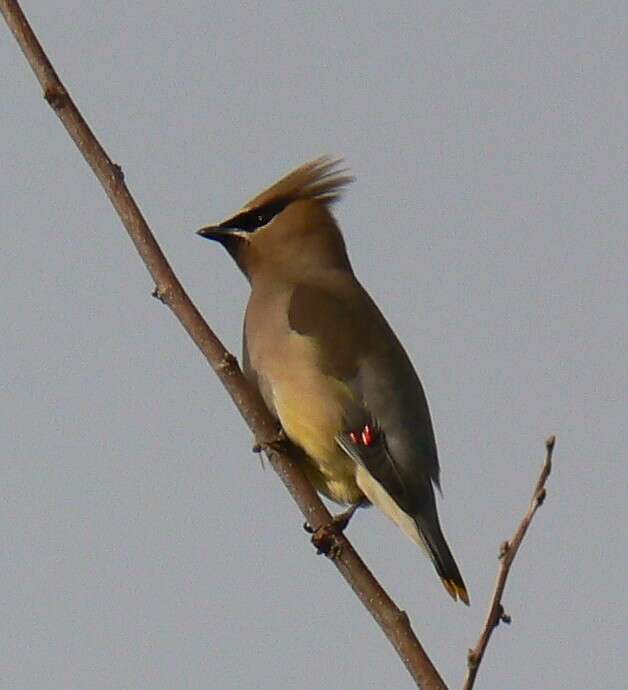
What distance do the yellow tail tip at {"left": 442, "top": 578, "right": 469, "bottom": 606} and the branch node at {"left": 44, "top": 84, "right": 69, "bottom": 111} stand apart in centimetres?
177

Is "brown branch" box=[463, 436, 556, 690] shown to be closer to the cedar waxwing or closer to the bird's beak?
the cedar waxwing

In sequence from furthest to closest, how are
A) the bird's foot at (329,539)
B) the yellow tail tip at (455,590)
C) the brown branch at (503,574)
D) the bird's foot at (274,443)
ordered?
1. the yellow tail tip at (455,590)
2. the bird's foot at (274,443)
3. the bird's foot at (329,539)
4. the brown branch at (503,574)

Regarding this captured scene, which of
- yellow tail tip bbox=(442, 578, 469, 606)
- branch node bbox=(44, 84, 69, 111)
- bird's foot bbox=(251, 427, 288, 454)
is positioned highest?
branch node bbox=(44, 84, 69, 111)

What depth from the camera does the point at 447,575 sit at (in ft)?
13.9

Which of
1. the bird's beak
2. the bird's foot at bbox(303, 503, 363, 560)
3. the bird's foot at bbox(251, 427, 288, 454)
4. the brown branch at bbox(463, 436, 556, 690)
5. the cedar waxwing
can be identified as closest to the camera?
the brown branch at bbox(463, 436, 556, 690)

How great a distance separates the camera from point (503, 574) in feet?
9.71

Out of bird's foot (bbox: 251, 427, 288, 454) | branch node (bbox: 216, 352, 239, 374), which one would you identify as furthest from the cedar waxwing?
branch node (bbox: 216, 352, 239, 374)

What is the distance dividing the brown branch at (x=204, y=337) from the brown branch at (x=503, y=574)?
0.61ft

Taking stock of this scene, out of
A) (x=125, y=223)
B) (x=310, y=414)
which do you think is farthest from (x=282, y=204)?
(x=125, y=223)

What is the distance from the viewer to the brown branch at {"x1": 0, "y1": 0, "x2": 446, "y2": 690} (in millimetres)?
3137

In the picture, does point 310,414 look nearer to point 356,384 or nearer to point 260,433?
point 356,384

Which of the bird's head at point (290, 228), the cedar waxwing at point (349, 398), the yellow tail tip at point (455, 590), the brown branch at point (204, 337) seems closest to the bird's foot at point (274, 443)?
the brown branch at point (204, 337)

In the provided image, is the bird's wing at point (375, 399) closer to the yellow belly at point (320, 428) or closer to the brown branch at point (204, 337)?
the yellow belly at point (320, 428)

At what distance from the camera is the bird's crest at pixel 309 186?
5.23 m
